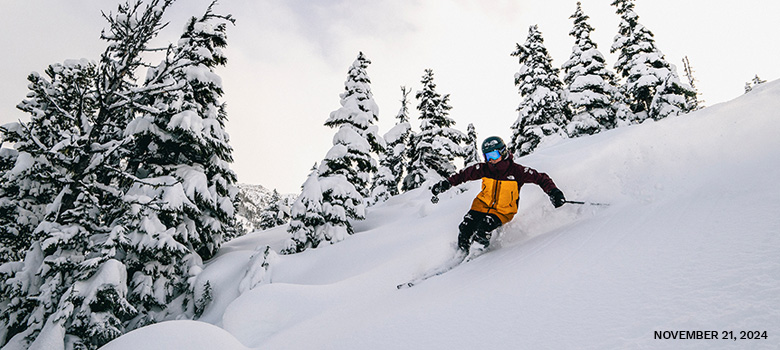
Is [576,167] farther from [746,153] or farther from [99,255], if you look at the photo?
[99,255]

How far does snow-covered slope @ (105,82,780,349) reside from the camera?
2.12 m

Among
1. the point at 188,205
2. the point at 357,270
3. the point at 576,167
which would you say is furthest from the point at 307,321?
the point at 188,205

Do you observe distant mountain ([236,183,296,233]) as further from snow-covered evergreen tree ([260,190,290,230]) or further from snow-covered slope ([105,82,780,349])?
snow-covered slope ([105,82,780,349])

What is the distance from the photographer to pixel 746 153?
4.25m

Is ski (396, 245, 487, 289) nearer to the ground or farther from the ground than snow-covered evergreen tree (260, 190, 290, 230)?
nearer to the ground

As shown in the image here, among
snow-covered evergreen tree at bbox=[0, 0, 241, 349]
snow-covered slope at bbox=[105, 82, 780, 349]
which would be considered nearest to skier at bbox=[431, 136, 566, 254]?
snow-covered slope at bbox=[105, 82, 780, 349]

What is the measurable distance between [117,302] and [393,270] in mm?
7175

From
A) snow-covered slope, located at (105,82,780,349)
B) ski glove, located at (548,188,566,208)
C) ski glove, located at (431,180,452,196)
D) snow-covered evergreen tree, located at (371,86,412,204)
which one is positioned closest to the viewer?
snow-covered slope, located at (105,82,780,349)

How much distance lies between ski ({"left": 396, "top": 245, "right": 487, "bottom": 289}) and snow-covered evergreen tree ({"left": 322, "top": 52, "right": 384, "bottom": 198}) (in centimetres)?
792

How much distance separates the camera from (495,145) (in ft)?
18.1

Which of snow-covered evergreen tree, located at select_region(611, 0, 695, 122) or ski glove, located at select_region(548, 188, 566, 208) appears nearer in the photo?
ski glove, located at select_region(548, 188, 566, 208)

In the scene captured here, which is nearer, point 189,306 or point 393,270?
point 393,270

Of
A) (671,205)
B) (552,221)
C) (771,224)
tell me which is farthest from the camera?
(552,221)

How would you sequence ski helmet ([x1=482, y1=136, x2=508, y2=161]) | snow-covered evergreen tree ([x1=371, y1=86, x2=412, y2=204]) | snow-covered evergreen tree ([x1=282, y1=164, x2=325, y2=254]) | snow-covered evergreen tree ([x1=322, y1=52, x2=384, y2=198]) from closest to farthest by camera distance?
ski helmet ([x1=482, y1=136, x2=508, y2=161]), snow-covered evergreen tree ([x1=282, y1=164, x2=325, y2=254]), snow-covered evergreen tree ([x1=322, y1=52, x2=384, y2=198]), snow-covered evergreen tree ([x1=371, y1=86, x2=412, y2=204])
